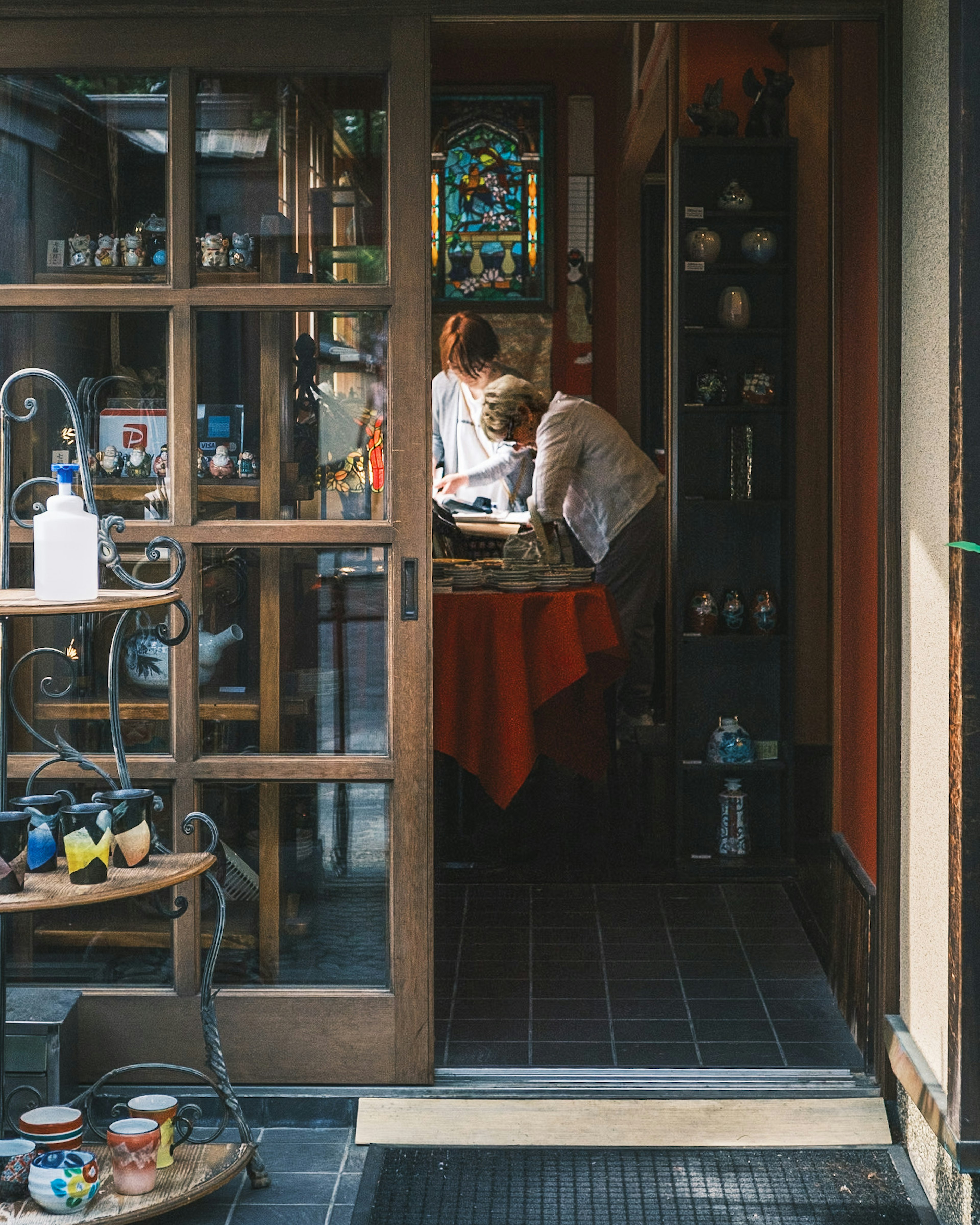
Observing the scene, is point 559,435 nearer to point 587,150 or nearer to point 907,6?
point 907,6

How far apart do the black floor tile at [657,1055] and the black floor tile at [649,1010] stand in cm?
15

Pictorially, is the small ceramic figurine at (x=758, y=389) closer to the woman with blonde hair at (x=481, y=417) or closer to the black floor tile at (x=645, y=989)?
the woman with blonde hair at (x=481, y=417)

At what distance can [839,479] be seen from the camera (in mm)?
3945

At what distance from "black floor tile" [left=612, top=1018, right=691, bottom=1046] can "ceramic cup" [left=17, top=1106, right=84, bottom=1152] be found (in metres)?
1.32

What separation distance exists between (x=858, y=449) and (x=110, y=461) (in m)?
1.86

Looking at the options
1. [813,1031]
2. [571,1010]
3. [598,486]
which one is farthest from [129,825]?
[598,486]

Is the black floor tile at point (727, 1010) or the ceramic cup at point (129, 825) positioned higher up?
the ceramic cup at point (129, 825)

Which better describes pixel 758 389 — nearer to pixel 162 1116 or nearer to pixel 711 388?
pixel 711 388

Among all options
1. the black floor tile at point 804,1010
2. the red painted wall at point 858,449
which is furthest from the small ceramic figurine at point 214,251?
the black floor tile at point 804,1010

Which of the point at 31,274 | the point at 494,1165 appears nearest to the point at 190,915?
the point at 494,1165

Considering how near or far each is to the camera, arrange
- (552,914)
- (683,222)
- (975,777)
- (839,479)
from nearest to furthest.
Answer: (975,777) < (839,479) < (552,914) < (683,222)

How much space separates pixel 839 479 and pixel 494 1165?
7.00 ft

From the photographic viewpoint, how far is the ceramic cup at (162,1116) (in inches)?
104

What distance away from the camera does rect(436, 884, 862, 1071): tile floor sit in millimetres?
3277
